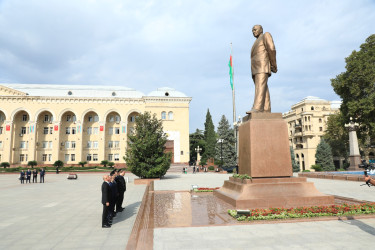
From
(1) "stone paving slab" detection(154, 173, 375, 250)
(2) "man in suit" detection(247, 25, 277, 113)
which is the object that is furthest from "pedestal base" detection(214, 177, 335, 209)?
(2) "man in suit" detection(247, 25, 277, 113)

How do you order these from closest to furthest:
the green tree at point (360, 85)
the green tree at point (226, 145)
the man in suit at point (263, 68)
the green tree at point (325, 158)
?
the man in suit at point (263, 68) < the green tree at point (360, 85) < the green tree at point (226, 145) < the green tree at point (325, 158)

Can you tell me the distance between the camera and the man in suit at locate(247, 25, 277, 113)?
8.88m

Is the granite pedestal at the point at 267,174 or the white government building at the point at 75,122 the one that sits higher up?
the white government building at the point at 75,122

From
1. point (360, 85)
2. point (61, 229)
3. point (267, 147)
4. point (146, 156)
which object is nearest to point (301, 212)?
point (267, 147)

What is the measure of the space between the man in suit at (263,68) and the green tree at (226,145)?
28.3 meters

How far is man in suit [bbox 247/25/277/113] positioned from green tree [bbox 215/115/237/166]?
2834 centimetres

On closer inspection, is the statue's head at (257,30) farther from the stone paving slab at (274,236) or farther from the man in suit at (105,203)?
the man in suit at (105,203)

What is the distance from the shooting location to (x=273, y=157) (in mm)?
8188

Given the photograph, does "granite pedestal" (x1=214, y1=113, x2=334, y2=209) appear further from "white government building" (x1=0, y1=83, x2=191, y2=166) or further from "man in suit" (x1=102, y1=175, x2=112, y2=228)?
"white government building" (x1=0, y1=83, x2=191, y2=166)

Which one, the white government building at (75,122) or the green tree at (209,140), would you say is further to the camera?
the green tree at (209,140)

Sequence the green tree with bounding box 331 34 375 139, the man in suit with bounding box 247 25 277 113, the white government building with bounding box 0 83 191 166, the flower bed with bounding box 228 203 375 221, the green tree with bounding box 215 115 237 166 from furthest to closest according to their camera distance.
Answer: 1. the white government building with bounding box 0 83 191 166
2. the green tree with bounding box 215 115 237 166
3. the green tree with bounding box 331 34 375 139
4. the man in suit with bounding box 247 25 277 113
5. the flower bed with bounding box 228 203 375 221

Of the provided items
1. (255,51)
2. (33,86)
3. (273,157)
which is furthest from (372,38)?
(33,86)

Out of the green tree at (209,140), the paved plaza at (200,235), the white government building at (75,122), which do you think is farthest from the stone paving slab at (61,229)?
the green tree at (209,140)

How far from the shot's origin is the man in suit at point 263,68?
8.88m
